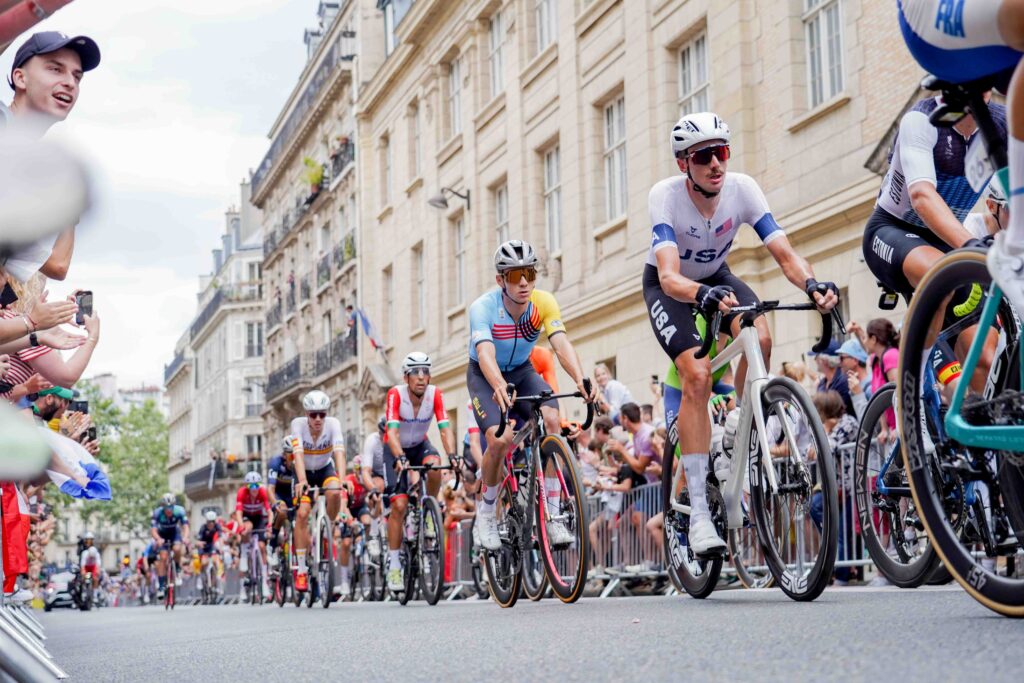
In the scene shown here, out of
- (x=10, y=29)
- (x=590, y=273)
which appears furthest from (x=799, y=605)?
(x=590, y=273)

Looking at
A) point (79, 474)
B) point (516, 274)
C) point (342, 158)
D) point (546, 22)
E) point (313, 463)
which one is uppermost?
point (342, 158)

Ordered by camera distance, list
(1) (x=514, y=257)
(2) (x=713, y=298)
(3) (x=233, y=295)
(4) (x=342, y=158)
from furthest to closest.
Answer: (3) (x=233, y=295), (4) (x=342, y=158), (1) (x=514, y=257), (2) (x=713, y=298)

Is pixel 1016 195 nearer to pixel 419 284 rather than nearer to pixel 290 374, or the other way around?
pixel 419 284

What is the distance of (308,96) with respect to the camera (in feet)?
195

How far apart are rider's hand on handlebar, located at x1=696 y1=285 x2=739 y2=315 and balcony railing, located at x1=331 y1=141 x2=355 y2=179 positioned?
4439 cm

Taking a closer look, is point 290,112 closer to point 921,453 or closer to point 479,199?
point 479,199

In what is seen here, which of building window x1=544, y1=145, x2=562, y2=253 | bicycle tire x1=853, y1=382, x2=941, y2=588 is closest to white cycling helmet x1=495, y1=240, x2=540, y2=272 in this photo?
bicycle tire x1=853, y1=382, x2=941, y2=588

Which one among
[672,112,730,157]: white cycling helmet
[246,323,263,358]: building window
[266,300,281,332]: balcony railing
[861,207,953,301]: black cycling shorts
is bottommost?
[861,207,953,301]: black cycling shorts

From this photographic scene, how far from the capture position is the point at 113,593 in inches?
2601

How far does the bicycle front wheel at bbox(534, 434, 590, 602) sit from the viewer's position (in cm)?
822

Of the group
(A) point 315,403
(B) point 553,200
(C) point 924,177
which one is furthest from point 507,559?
(B) point 553,200

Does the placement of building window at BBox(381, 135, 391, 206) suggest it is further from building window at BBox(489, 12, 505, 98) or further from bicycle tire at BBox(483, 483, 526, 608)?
bicycle tire at BBox(483, 483, 526, 608)

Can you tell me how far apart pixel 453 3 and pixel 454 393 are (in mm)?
10017

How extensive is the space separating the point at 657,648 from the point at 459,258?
34330mm
